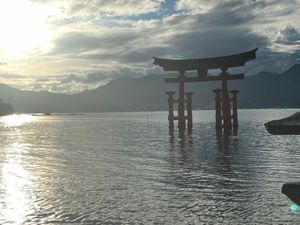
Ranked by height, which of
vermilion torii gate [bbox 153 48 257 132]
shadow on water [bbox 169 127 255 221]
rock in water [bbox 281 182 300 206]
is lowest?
shadow on water [bbox 169 127 255 221]

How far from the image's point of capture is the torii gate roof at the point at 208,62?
136 ft

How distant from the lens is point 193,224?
773 cm

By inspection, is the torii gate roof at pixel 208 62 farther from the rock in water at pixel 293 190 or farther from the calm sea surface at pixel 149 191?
the rock in water at pixel 293 190

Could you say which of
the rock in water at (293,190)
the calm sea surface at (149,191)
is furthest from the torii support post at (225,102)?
the rock in water at (293,190)

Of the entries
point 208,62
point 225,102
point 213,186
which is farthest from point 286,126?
point 225,102

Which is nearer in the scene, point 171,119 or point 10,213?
point 10,213

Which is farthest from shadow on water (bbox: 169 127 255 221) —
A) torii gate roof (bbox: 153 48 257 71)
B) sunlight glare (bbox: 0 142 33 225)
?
torii gate roof (bbox: 153 48 257 71)

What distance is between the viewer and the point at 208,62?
141 ft

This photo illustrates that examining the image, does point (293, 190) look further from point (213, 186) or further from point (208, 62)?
point (208, 62)

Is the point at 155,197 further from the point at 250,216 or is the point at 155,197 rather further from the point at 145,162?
the point at 145,162

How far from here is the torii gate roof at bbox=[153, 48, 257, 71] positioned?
136 feet

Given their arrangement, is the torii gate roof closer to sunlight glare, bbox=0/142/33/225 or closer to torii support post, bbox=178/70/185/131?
torii support post, bbox=178/70/185/131

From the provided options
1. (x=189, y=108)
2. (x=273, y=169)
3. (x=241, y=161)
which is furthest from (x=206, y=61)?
(x=273, y=169)

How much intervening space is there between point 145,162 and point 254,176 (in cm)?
635
